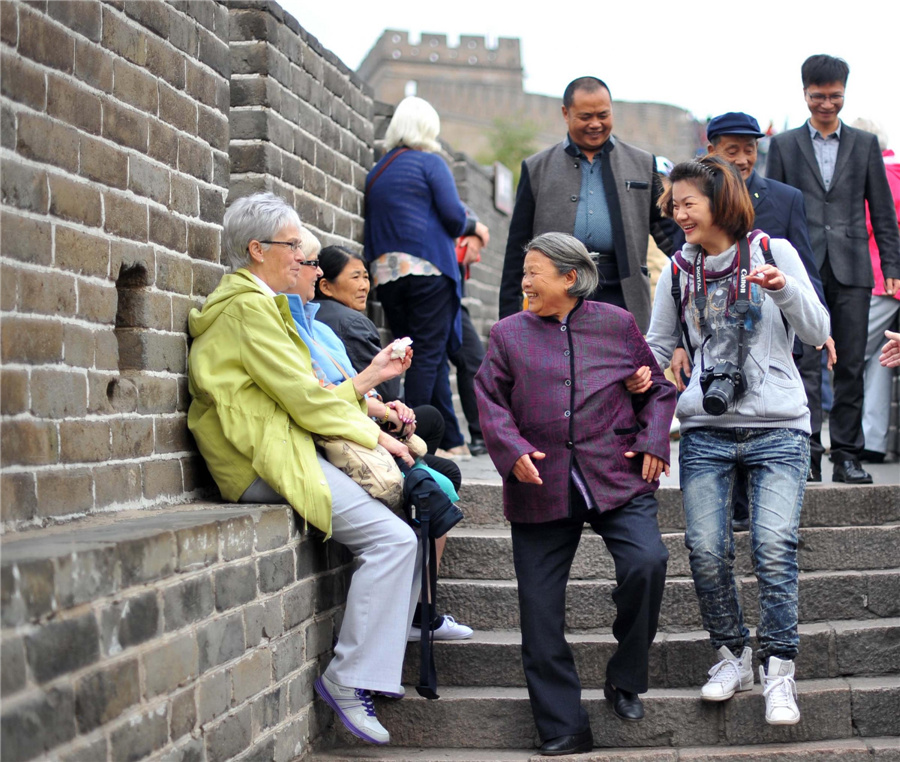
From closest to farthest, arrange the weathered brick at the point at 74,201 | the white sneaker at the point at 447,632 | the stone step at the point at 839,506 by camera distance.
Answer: the weathered brick at the point at 74,201 → the white sneaker at the point at 447,632 → the stone step at the point at 839,506

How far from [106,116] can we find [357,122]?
11.1 feet

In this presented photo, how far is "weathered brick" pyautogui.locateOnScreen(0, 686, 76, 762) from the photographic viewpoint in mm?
2424

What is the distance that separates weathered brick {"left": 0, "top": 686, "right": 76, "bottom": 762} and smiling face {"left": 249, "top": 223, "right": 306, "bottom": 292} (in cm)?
211

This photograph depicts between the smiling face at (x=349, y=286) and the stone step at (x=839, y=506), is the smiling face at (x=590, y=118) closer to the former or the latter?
the smiling face at (x=349, y=286)

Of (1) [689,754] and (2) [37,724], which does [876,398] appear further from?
(2) [37,724]

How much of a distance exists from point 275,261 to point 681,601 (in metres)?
2.19

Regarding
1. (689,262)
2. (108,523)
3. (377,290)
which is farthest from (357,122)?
(108,523)

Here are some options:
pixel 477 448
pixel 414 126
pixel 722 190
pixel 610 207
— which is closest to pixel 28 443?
pixel 722 190

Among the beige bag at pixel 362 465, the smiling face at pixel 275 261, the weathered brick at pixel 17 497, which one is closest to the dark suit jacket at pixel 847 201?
the smiling face at pixel 275 261

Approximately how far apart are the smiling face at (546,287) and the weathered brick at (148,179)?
1325mm

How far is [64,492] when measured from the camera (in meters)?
3.43

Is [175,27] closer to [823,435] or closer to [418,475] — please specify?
[418,475]

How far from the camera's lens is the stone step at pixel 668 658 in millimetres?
4684

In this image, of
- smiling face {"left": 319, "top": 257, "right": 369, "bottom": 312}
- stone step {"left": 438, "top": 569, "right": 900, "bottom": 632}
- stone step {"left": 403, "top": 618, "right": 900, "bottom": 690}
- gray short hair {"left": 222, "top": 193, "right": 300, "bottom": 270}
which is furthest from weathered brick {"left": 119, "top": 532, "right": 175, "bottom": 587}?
smiling face {"left": 319, "top": 257, "right": 369, "bottom": 312}
